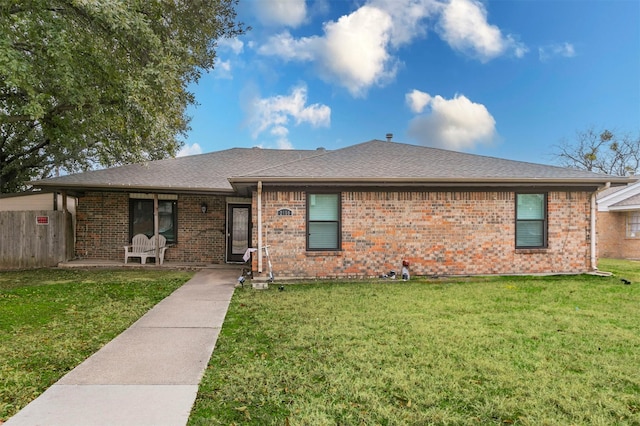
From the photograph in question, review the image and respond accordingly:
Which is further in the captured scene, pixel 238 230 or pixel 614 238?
pixel 614 238

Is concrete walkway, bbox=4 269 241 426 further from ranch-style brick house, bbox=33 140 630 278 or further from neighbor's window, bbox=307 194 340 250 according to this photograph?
neighbor's window, bbox=307 194 340 250

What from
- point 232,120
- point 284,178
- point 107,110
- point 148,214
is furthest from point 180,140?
point 284,178

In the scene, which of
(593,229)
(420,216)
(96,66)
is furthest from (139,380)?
(593,229)

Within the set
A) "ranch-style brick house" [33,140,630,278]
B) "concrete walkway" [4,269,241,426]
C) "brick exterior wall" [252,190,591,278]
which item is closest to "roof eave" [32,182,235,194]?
"ranch-style brick house" [33,140,630,278]

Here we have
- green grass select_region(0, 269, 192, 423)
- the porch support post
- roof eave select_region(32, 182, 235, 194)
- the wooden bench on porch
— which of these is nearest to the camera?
green grass select_region(0, 269, 192, 423)

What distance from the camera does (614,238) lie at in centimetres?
1603

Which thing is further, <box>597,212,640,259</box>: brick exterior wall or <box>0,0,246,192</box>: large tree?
<box>597,212,640,259</box>: brick exterior wall

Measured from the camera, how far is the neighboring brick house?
15.6 meters

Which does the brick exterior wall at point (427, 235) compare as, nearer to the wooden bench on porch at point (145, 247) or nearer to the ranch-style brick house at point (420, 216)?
the ranch-style brick house at point (420, 216)

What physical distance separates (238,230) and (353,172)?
536cm

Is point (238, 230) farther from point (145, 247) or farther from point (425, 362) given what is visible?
point (425, 362)

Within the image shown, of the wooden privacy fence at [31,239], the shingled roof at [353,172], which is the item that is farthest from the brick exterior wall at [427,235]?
the wooden privacy fence at [31,239]

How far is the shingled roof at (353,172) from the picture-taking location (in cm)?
885

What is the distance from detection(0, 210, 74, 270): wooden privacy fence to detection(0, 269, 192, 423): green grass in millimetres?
762
